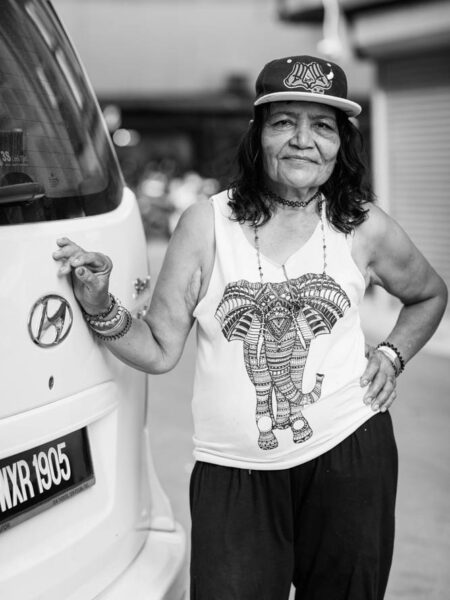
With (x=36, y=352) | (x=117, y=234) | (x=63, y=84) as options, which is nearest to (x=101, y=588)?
(x=36, y=352)

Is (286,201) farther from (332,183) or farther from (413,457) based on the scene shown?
(413,457)

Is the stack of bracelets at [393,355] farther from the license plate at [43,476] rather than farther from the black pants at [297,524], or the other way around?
the license plate at [43,476]

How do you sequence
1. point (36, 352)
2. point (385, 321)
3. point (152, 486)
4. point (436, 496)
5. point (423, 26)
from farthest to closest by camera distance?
Result: point (385, 321)
point (423, 26)
point (436, 496)
point (152, 486)
point (36, 352)

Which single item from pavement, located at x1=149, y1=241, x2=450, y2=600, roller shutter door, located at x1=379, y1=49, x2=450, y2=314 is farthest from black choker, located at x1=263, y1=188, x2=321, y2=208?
roller shutter door, located at x1=379, y1=49, x2=450, y2=314

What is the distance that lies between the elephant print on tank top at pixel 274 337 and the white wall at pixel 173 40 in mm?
25494

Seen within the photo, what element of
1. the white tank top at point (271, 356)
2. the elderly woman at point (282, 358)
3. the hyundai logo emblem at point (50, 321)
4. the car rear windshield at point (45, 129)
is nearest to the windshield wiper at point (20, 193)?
the car rear windshield at point (45, 129)

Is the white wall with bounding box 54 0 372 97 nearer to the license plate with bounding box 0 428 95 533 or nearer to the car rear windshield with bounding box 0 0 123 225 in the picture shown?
the car rear windshield with bounding box 0 0 123 225

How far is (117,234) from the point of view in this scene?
2.39 m

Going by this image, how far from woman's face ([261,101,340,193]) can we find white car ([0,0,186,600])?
456mm

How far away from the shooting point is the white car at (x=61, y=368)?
1995 millimetres

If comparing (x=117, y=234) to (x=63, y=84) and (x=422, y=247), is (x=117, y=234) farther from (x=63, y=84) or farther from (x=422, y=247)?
(x=422, y=247)

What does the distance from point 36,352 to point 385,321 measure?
293 inches

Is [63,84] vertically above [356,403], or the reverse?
[63,84]

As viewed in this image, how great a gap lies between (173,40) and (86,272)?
1059 inches
